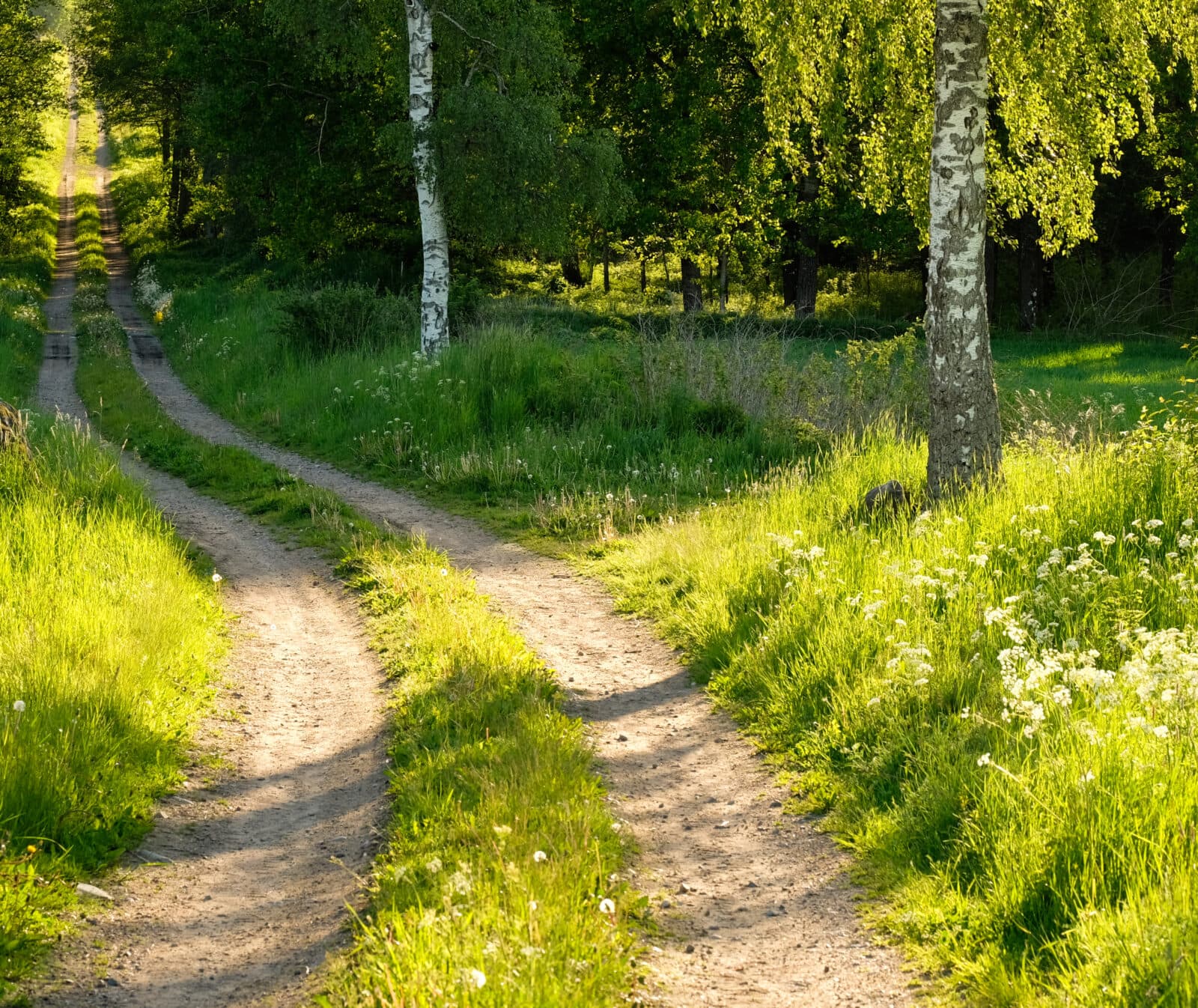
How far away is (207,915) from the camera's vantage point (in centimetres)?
461

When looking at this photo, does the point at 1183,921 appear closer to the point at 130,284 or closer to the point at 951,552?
the point at 951,552

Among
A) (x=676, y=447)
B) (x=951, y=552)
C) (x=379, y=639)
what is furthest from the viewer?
(x=676, y=447)

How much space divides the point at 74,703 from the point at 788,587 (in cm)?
442

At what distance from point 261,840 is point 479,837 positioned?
4.48ft

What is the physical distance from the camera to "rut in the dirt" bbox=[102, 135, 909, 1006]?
4.17 metres

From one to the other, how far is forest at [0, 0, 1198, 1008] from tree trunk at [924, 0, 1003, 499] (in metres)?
0.03

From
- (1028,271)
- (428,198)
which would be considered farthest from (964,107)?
(1028,271)

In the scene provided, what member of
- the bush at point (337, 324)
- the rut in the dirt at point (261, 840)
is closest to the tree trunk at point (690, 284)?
the bush at point (337, 324)

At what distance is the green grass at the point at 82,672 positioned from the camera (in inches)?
185

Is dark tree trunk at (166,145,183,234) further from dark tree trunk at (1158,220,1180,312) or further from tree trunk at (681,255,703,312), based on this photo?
dark tree trunk at (1158,220,1180,312)

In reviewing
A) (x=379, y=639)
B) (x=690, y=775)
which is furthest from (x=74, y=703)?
(x=690, y=775)

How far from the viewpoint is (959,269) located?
8727 mm

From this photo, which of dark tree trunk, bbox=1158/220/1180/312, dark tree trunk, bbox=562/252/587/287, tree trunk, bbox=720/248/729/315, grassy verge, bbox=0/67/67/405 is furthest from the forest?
dark tree trunk, bbox=562/252/587/287

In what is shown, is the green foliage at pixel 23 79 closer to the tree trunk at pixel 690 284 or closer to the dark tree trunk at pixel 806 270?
the tree trunk at pixel 690 284
